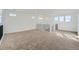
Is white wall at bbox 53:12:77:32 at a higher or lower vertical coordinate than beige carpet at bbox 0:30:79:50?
higher

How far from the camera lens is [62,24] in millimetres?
1628

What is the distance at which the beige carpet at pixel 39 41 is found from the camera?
1.59 metres

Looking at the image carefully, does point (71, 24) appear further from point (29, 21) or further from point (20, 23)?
point (20, 23)

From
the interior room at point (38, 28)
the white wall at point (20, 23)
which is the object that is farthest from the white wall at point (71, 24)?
the white wall at point (20, 23)

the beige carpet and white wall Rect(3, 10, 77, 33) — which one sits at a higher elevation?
white wall Rect(3, 10, 77, 33)

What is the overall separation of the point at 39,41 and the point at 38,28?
0.65 feet

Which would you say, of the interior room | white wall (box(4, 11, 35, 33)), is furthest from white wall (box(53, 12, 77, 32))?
white wall (box(4, 11, 35, 33))

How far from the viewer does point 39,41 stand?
1604 mm

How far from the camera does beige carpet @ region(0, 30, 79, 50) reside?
1.59 metres

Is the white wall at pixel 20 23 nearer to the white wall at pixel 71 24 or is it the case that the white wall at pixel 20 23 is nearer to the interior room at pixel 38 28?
the interior room at pixel 38 28

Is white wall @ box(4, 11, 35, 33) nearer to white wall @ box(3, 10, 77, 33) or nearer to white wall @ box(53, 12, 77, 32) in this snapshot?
white wall @ box(3, 10, 77, 33)

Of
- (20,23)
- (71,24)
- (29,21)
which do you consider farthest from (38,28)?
(71,24)

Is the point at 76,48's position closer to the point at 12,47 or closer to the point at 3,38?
the point at 12,47
